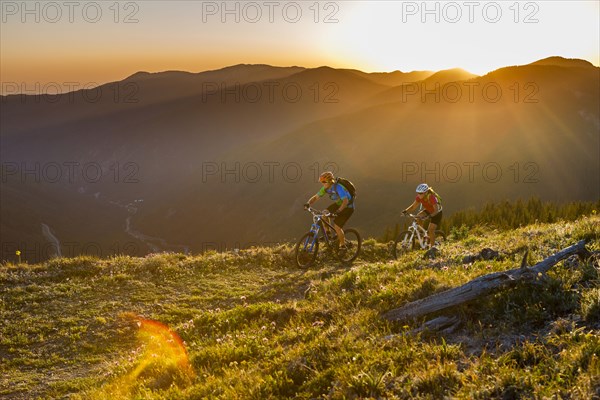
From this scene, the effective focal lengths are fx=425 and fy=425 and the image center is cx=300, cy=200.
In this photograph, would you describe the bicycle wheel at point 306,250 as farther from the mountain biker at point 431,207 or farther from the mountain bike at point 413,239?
the mountain biker at point 431,207

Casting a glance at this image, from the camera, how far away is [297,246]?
17.7 metres

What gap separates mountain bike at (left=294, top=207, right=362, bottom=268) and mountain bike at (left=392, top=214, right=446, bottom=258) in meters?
1.96

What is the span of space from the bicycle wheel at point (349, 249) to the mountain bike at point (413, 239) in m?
1.67

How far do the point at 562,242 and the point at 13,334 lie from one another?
13297 millimetres

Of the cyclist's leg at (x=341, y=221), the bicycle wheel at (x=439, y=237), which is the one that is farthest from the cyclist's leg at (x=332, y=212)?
the bicycle wheel at (x=439, y=237)

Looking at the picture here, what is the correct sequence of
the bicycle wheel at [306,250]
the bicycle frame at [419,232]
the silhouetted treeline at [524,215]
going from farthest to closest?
the silhouetted treeline at [524,215]
the bicycle frame at [419,232]
the bicycle wheel at [306,250]

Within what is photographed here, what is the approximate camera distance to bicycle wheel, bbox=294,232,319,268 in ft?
57.3

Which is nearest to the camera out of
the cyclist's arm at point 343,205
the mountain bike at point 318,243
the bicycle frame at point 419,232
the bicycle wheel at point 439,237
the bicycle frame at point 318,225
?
the cyclist's arm at point 343,205

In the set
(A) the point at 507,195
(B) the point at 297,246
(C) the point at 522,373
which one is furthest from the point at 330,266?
(A) the point at 507,195

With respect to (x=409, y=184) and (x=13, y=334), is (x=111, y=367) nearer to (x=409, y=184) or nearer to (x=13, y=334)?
(x=13, y=334)

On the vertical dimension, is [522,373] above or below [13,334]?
above

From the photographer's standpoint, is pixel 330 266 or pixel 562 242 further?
pixel 330 266

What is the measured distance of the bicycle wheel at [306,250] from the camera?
17453mm

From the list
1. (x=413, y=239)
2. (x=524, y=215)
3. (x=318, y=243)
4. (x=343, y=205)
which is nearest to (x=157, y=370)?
(x=343, y=205)
